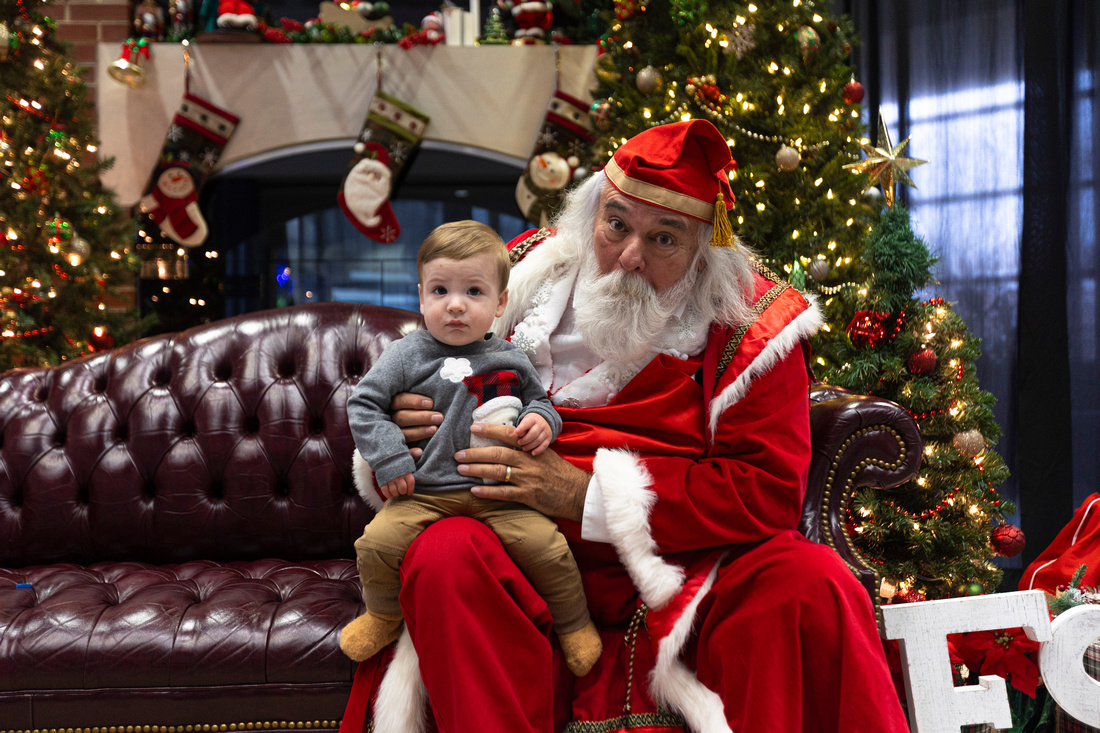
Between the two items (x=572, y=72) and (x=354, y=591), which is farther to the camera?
(x=572, y=72)

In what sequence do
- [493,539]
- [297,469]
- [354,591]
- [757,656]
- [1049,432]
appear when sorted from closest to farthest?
[757,656], [493,539], [354,591], [297,469], [1049,432]

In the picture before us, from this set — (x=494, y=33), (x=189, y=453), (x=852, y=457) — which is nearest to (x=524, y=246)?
(x=852, y=457)

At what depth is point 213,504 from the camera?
2.28 metres

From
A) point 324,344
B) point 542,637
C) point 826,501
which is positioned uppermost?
point 324,344

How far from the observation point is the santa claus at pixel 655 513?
50.8 inches

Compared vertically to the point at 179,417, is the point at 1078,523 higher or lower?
lower

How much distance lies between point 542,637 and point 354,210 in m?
3.38

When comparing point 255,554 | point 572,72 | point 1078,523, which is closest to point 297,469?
point 255,554

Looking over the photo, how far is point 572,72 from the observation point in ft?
14.4

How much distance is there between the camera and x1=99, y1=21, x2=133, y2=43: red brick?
4.36m

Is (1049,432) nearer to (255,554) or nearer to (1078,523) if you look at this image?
(1078,523)

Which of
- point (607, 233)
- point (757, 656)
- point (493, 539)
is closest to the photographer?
point (757, 656)

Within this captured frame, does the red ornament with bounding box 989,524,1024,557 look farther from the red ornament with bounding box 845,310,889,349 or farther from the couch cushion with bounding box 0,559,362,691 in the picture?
the couch cushion with bounding box 0,559,362,691

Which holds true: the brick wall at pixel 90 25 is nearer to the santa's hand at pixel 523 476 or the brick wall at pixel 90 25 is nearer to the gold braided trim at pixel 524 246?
the gold braided trim at pixel 524 246
